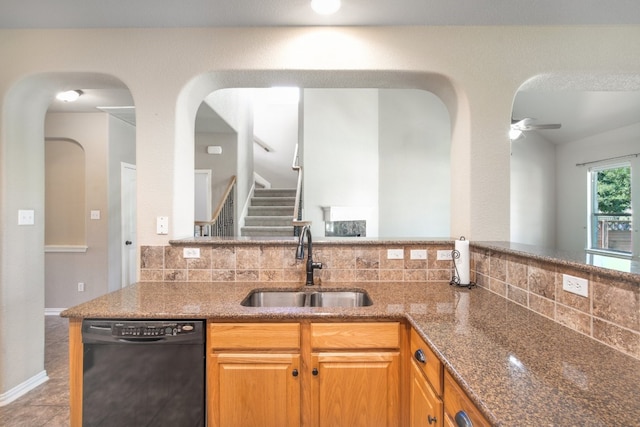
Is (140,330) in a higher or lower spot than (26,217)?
lower

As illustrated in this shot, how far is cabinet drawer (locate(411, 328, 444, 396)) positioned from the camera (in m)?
1.09

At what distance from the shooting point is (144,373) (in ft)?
4.60

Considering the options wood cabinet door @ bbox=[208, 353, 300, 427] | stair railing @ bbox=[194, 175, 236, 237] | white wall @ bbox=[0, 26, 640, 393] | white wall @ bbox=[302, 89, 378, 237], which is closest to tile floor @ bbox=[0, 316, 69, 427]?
white wall @ bbox=[0, 26, 640, 393]

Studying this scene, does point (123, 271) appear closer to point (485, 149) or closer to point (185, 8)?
point (185, 8)

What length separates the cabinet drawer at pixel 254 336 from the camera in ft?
4.70

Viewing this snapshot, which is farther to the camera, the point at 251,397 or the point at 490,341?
the point at 251,397

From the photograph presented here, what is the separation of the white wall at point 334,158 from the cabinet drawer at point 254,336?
11.6 ft

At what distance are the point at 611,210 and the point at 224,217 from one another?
20.2 feet

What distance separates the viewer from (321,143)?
5.01 meters

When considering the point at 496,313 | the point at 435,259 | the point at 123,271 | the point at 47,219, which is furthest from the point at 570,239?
the point at 47,219

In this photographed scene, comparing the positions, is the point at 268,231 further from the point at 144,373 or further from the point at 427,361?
the point at 427,361

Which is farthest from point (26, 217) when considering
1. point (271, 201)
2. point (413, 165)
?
point (413, 165)

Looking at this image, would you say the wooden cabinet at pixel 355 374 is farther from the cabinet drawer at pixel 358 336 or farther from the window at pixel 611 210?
the window at pixel 611 210

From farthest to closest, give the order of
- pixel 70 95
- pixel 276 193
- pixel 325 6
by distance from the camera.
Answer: pixel 276 193 → pixel 70 95 → pixel 325 6
